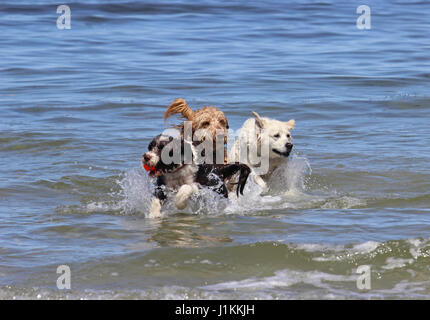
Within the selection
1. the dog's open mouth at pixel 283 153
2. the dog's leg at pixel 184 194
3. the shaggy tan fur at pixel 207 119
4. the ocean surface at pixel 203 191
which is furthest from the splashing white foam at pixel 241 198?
the shaggy tan fur at pixel 207 119

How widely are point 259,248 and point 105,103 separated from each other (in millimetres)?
9058

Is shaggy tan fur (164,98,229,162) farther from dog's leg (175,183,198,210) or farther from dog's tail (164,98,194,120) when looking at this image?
dog's leg (175,183,198,210)

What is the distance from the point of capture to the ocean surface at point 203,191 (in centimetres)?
660

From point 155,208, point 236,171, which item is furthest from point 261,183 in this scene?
point 155,208

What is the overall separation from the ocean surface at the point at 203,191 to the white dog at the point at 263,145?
9.7 inches

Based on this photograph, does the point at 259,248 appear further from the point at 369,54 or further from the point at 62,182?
the point at 369,54

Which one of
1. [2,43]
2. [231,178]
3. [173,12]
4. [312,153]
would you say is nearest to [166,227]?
[231,178]

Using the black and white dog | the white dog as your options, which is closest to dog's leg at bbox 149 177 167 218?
the black and white dog

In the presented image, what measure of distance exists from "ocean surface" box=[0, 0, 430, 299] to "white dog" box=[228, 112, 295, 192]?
0.25 meters

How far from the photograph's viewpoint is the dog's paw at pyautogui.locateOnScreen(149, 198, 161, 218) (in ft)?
26.3

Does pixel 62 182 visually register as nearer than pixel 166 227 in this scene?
No

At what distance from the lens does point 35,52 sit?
71.8 feet

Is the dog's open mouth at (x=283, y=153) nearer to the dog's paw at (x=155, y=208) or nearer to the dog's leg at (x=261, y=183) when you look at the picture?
the dog's leg at (x=261, y=183)

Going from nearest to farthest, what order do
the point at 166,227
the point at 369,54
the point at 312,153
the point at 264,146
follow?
1. the point at 166,227
2. the point at 264,146
3. the point at 312,153
4. the point at 369,54
